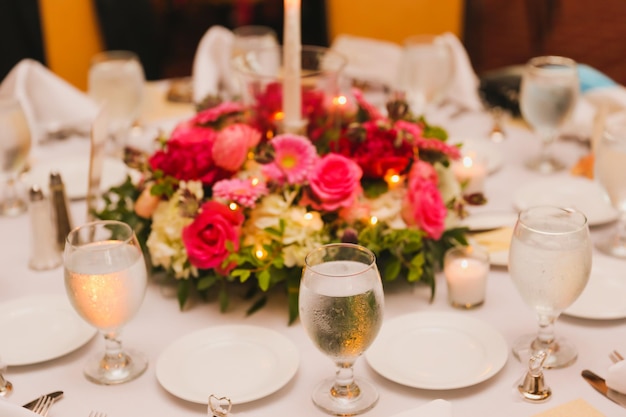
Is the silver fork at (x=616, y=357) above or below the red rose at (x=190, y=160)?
below

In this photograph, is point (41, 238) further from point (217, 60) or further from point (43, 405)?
point (217, 60)

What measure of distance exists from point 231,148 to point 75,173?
24.9 inches

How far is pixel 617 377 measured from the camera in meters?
1.08

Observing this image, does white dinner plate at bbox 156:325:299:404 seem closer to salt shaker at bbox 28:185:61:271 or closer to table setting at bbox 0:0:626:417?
table setting at bbox 0:0:626:417

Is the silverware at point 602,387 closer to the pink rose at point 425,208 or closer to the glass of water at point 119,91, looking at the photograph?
the pink rose at point 425,208

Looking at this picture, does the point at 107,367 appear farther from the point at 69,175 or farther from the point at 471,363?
the point at 69,175

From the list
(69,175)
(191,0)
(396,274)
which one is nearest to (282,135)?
(396,274)

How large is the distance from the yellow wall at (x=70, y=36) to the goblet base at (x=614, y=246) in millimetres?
1831

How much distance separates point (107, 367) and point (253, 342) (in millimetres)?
206

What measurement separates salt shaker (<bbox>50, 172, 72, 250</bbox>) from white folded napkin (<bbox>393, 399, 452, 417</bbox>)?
2.49ft

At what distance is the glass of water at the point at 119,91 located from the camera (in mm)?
1967

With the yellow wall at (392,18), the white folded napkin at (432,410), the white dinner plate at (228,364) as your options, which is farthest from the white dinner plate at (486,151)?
the yellow wall at (392,18)

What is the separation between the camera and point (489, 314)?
1.30 m

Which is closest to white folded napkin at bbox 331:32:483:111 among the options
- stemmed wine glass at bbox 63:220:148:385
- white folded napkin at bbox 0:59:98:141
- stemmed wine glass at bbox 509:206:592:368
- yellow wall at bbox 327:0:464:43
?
yellow wall at bbox 327:0:464:43
